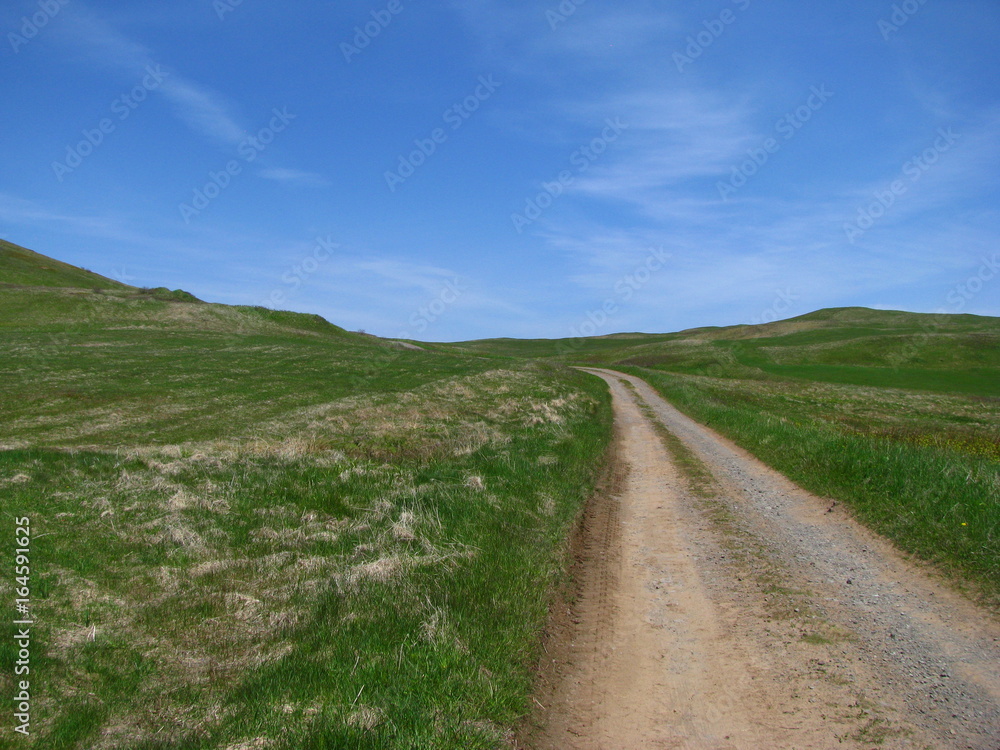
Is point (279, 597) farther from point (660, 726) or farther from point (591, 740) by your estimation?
point (660, 726)

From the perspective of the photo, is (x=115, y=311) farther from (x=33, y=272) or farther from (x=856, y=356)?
(x=856, y=356)

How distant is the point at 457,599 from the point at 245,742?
3073 millimetres

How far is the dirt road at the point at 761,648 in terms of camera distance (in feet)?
17.2

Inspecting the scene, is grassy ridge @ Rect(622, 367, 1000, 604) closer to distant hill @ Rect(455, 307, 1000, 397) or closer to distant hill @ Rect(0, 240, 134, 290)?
distant hill @ Rect(455, 307, 1000, 397)

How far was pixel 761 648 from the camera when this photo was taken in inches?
260

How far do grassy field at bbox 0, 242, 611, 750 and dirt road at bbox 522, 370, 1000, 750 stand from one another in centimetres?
70

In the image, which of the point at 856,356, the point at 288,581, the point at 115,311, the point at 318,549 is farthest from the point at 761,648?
the point at 856,356

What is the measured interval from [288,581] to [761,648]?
20.0 feet

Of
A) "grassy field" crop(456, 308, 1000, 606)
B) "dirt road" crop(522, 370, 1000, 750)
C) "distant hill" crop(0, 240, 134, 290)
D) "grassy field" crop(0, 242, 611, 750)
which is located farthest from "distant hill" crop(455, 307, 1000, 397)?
"distant hill" crop(0, 240, 134, 290)

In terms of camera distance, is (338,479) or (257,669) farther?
(338,479)

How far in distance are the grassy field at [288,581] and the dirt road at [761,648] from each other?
0.70m

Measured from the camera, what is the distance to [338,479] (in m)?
13.4

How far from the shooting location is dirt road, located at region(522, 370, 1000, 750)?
17.2 feet

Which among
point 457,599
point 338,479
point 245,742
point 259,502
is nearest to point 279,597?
point 457,599
